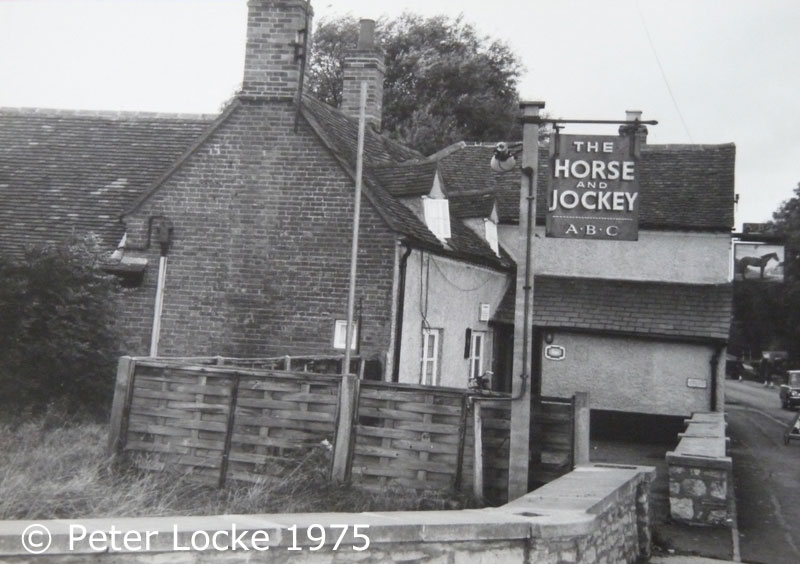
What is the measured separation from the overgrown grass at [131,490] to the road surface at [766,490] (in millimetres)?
3969

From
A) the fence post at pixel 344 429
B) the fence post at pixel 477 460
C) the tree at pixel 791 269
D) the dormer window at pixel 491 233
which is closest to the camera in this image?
the fence post at pixel 477 460

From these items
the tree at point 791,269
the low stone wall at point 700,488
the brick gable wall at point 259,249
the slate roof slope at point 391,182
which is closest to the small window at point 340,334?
the brick gable wall at point 259,249

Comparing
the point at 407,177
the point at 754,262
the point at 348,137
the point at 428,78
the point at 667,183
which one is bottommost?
the point at 754,262

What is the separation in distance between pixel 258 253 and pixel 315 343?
197 centimetres

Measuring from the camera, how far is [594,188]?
907 cm

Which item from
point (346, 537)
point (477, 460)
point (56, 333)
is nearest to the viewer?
point (346, 537)

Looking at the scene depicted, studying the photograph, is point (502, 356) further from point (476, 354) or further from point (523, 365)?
point (523, 365)

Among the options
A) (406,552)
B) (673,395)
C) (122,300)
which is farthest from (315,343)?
(673,395)

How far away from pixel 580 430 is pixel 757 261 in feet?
48.9

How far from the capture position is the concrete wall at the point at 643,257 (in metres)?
22.5

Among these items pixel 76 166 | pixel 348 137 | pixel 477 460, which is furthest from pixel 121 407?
pixel 76 166

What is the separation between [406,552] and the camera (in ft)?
18.5

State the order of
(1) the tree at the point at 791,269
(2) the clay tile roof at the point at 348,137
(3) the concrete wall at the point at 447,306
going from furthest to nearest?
(1) the tree at the point at 791,269 < (2) the clay tile roof at the point at 348,137 < (3) the concrete wall at the point at 447,306

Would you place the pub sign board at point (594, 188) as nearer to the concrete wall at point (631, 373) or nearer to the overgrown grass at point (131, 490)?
the overgrown grass at point (131, 490)
